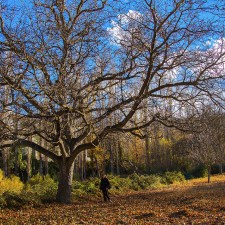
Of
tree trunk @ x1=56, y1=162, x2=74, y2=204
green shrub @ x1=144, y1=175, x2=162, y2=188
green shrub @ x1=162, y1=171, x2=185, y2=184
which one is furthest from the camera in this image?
green shrub @ x1=162, y1=171, x2=185, y2=184

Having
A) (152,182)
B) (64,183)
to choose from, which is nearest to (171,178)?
(152,182)

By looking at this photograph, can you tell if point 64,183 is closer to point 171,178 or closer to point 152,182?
point 152,182

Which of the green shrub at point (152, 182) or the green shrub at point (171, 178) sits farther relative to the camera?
the green shrub at point (171, 178)

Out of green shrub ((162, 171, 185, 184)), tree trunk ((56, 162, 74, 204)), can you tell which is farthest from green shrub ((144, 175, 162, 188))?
tree trunk ((56, 162, 74, 204))

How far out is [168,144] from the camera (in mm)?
45625

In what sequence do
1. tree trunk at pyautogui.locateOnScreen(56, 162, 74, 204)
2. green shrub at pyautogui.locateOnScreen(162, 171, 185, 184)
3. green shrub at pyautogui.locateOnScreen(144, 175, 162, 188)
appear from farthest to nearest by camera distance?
1. green shrub at pyautogui.locateOnScreen(162, 171, 185, 184)
2. green shrub at pyautogui.locateOnScreen(144, 175, 162, 188)
3. tree trunk at pyautogui.locateOnScreen(56, 162, 74, 204)

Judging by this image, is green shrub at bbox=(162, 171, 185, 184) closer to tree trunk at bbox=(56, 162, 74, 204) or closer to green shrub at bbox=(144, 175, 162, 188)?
green shrub at bbox=(144, 175, 162, 188)

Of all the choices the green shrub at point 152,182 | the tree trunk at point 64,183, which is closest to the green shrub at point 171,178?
the green shrub at point 152,182

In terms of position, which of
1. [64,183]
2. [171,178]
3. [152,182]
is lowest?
[152,182]

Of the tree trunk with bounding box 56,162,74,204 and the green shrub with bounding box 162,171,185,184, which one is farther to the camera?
the green shrub with bounding box 162,171,185,184

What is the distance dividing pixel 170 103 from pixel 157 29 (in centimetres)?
330

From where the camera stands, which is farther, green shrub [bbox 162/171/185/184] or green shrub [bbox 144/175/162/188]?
green shrub [bbox 162/171/185/184]

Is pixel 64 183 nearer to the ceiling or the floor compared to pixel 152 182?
nearer to the ceiling

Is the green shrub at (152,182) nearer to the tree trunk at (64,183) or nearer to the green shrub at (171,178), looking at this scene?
the green shrub at (171,178)
